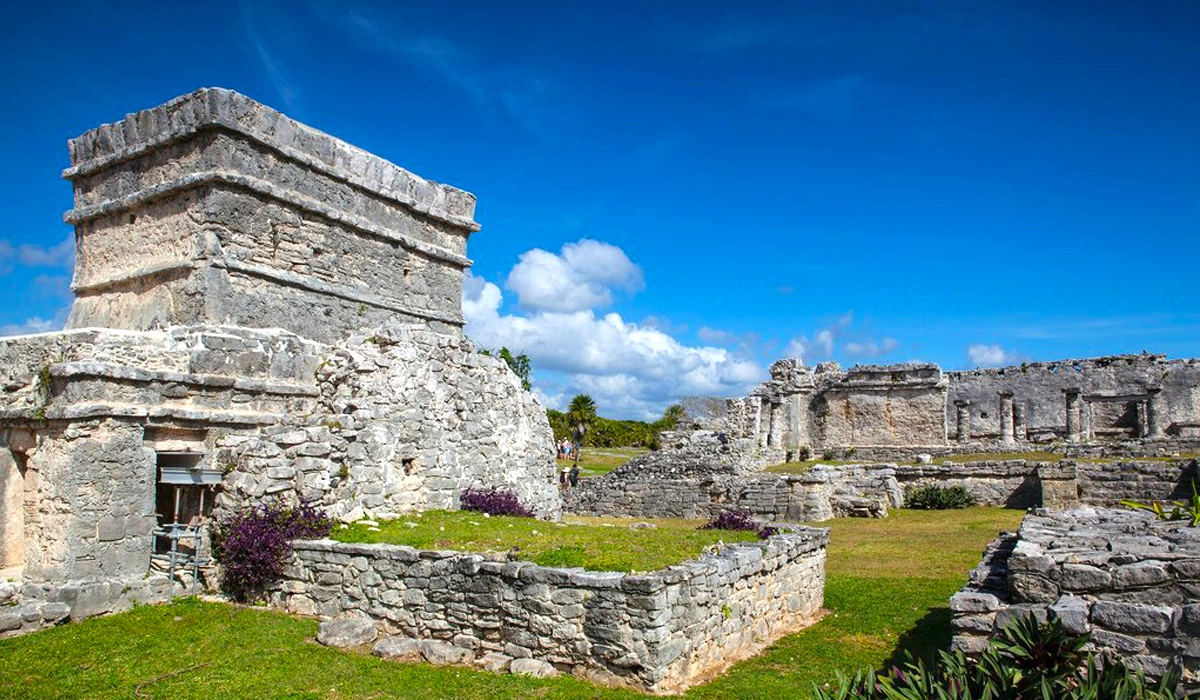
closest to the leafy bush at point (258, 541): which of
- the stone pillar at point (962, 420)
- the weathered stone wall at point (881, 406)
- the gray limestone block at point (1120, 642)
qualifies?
the gray limestone block at point (1120, 642)

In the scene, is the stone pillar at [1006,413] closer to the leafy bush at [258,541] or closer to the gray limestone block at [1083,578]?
the gray limestone block at [1083,578]

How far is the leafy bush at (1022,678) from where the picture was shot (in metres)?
4.53

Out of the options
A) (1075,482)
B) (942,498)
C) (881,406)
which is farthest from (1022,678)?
(881,406)

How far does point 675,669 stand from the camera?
7.63 m

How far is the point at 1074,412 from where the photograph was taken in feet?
109

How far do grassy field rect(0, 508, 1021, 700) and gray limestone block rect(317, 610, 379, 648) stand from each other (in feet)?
0.55

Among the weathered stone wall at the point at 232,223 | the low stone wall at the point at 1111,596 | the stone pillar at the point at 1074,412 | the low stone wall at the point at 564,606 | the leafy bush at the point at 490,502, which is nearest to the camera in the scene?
the low stone wall at the point at 1111,596

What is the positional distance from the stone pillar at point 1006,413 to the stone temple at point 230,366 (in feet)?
86.6

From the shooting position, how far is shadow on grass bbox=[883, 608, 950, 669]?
8.58 metres

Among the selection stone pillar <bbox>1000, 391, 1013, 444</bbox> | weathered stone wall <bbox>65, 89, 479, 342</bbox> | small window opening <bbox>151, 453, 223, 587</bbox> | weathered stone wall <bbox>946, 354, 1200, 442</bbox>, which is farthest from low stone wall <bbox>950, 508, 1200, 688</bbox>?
stone pillar <bbox>1000, 391, 1013, 444</bbox>

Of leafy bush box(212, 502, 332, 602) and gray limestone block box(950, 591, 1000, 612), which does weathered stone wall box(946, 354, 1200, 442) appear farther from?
leafy bush box(212, 502, 332, 602)

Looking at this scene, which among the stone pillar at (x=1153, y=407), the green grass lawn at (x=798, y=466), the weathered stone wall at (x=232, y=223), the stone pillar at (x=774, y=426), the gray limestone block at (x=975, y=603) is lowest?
the green grass lawn at (x=798, y=466)

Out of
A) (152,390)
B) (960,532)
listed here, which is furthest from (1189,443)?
(152,390)

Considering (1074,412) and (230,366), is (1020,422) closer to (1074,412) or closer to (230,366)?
(1074,412)
